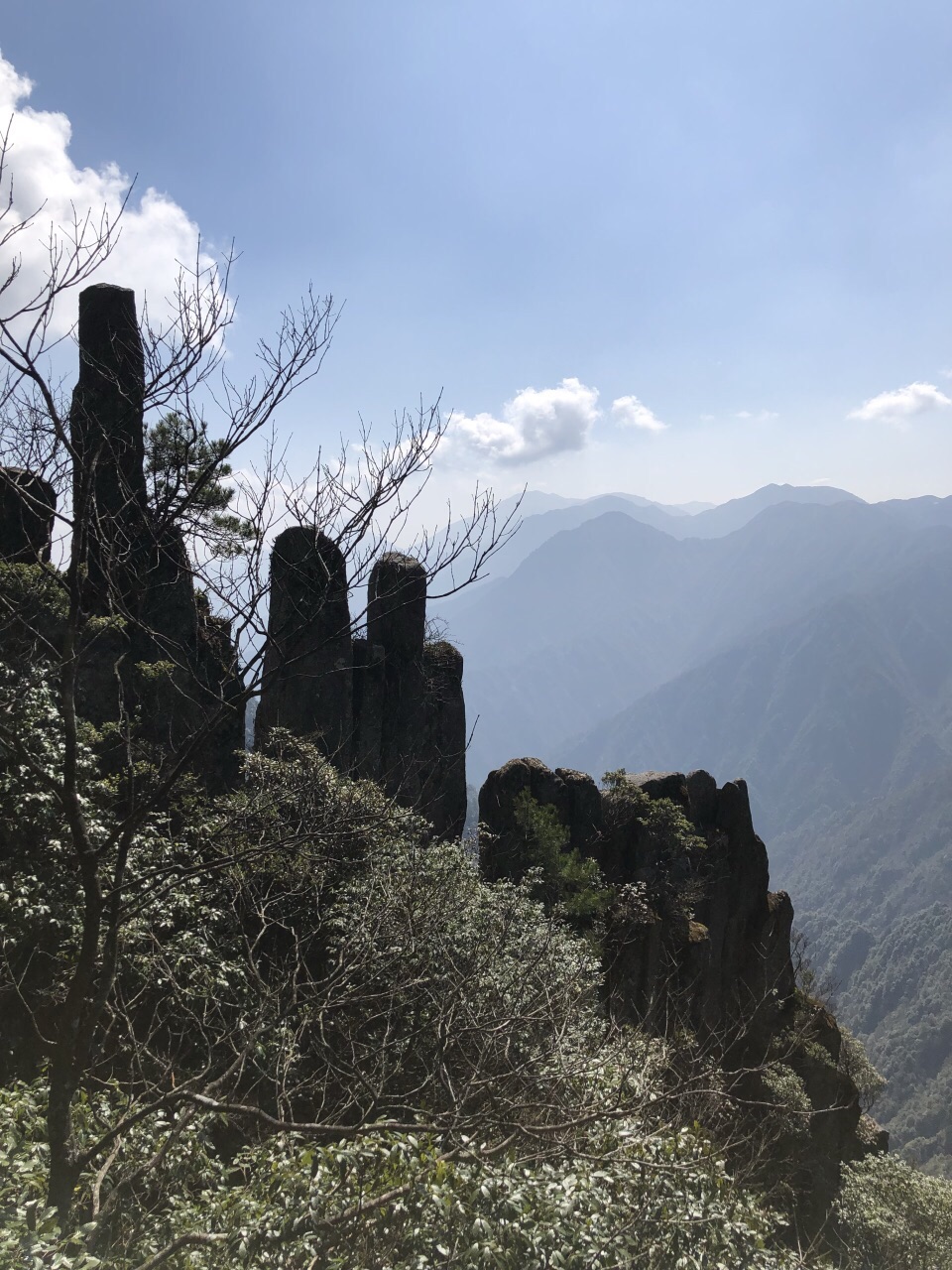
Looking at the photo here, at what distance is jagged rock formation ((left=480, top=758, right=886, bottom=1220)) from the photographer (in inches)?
1017

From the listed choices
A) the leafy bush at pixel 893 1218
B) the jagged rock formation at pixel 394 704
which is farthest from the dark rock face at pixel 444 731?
the leafy bush at pixel 893 1218

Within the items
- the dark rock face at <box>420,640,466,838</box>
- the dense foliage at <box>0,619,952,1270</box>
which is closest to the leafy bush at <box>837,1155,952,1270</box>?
the dense foliage at <box>0,619,952,1270</box>

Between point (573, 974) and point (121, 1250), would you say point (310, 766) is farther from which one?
point (121, 1250)

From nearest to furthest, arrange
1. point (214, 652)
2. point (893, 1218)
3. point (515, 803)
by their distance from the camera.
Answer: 1. point (214, 652)
2. point (893, 1218)
3. point (515, 803)

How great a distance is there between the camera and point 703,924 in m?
30.2

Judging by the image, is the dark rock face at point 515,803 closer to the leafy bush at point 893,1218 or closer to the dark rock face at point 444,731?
the dark rock face at point 444,731

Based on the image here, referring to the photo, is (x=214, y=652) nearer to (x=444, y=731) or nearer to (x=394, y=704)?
(x=394, y=704)

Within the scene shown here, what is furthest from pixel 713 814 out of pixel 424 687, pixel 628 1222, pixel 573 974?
pixel 628 1222

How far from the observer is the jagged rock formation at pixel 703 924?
25828 millimetres

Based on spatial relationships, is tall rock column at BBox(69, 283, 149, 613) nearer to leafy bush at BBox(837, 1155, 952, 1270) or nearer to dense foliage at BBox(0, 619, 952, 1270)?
dense foliage at BBox(0, 619, 952, 1270)

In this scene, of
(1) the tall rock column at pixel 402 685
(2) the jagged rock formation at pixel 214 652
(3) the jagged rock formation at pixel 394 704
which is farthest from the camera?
(1) the tall rock column at pixel 402 685

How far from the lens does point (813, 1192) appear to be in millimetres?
28172

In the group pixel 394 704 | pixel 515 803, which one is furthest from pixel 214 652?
pixel 515 803

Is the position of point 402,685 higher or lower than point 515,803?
higher
